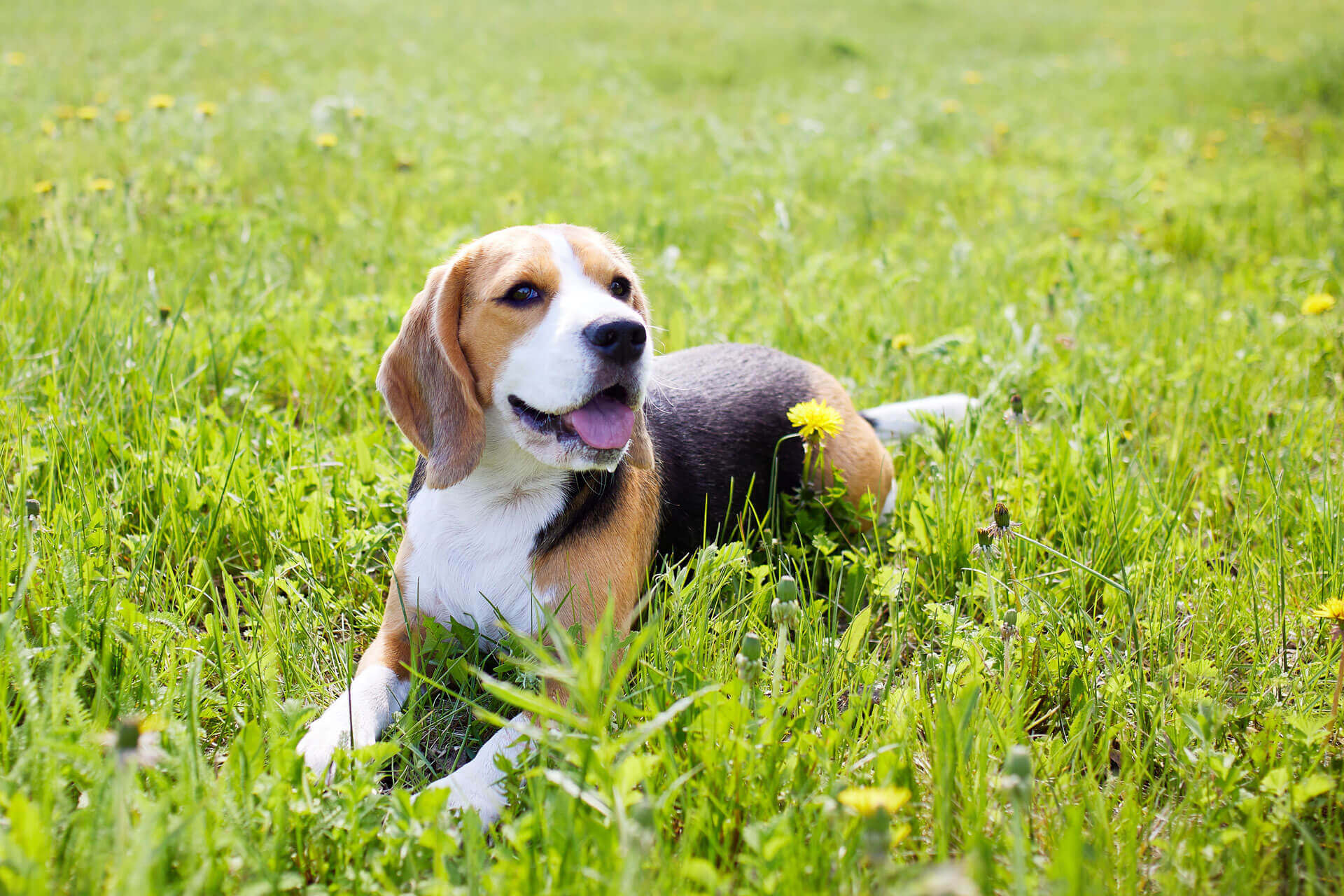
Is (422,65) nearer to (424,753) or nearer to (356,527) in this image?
(356,527)

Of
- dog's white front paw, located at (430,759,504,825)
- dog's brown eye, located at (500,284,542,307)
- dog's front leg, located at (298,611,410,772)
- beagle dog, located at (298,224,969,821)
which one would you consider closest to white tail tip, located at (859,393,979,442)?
beagle dog, located at (298,224,969,821)

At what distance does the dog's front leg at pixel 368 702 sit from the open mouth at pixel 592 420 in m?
0.67

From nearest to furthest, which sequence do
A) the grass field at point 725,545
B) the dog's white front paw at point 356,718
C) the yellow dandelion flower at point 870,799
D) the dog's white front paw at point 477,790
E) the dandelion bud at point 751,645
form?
the yellow dandelion flower at point 870,799
the grass field at point 725,545
the dandelion bud at point 751,645
the dog's white front paw at point 477,790
the dog's white front paw at point 356,718

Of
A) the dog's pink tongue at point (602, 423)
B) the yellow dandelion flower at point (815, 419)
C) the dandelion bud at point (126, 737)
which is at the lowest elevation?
the yellow dandelion flower at point (815, 419)

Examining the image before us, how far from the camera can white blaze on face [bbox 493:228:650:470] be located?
7.68 ft

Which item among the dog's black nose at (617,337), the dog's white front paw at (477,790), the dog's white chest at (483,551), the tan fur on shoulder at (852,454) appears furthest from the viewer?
the tan fur on shoulder at (852,454)

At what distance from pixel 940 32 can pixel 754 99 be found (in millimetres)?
9536

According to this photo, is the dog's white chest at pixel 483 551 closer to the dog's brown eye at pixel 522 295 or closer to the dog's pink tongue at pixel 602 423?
the dog's pink tongue at pixel 602 423

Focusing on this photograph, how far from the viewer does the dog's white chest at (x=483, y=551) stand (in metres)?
2.54

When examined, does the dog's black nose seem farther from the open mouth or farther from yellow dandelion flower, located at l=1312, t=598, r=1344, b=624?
yellow dandelion flower, located at l=1312, t=598, r=1344, b=624

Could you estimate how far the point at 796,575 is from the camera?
9.84ft

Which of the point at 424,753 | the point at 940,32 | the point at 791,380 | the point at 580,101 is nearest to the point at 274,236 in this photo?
the point at 791,380

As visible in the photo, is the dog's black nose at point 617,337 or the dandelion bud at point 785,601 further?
the dog's black nose at point 617,337

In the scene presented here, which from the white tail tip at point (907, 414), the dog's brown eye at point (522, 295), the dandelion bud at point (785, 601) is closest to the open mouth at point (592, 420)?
the dog's brown eye at point (522, 295)
